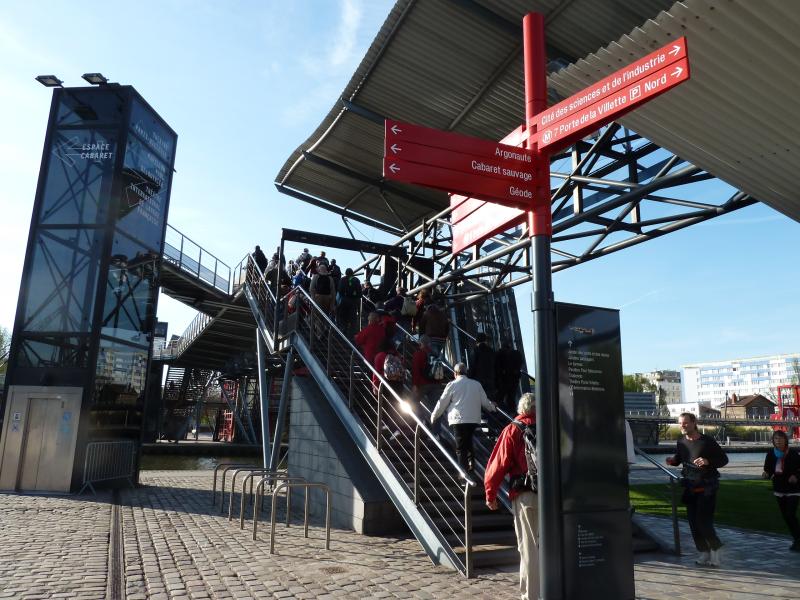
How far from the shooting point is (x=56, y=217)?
1457cm

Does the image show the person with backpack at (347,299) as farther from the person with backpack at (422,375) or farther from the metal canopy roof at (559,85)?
the person with backpack at (422,375)

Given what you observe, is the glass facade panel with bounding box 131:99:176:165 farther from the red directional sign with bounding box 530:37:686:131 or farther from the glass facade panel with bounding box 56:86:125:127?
the red directional sign with bounding box 530:37:686:131

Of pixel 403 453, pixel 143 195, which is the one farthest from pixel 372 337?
pixel 143 195

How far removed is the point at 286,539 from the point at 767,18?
784 centimetres

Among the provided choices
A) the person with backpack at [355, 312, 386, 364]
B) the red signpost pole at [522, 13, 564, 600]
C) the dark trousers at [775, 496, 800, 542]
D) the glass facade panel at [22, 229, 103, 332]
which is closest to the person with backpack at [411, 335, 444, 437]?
the person with backpack at [355, 312, 386, 364]

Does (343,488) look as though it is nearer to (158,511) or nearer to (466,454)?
(466,454)

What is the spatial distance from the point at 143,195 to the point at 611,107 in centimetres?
1388

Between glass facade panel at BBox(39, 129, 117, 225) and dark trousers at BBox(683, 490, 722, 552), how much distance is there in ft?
44.1

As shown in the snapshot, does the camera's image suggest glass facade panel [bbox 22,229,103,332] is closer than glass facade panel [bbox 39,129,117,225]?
Yes

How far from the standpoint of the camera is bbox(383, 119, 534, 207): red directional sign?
4547 mm

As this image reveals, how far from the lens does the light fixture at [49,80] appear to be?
1473cm

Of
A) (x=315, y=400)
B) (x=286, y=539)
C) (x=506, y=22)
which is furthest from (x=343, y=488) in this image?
(x=506, y=22)

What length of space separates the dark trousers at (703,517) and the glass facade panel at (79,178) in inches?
529

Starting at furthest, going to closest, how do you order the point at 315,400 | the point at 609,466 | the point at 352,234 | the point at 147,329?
the point at 352,234, the point at 147,329, the point at 315,400, the point at 609,466
